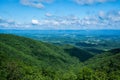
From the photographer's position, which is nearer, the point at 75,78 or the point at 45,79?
the point at 75,78

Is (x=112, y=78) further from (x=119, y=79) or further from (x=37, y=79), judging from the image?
(x=37, y=79)

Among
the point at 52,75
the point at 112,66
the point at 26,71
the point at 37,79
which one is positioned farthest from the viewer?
the point at 112,66

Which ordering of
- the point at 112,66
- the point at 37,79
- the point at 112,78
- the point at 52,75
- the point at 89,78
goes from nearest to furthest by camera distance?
1. the point at 89,78
2. the point at 112,78
3. the point at 37,79
4. the point at 52,75
5. the point at 112,66

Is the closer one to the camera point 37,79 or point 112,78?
point 112,78

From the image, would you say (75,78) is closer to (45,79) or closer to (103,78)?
(103,78)

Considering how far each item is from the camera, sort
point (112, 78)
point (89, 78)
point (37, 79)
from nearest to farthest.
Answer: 1. point (89, 78)
2. point (112, 78)
3. point (37, 79)

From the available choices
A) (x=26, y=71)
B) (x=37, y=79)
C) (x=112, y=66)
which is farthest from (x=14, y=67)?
(x=112, y=66)

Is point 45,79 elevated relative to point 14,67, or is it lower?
lower

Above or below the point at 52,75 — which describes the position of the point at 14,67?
above

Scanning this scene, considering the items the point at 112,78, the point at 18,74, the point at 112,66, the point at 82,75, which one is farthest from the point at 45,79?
the point at 112,66
